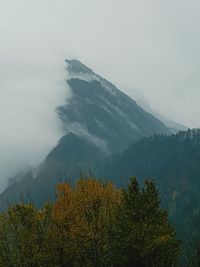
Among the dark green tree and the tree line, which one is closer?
the dark green tree

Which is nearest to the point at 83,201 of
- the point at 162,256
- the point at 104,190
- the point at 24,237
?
the point at 104,190

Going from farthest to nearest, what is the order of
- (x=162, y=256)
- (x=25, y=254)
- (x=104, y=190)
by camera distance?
(x=104, y=190) < (x=25, y=254) < (x=162, y=256)

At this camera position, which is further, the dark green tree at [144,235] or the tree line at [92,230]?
the tree line at [92,230]

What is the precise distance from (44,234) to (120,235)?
1169 cm

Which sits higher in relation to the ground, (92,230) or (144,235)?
(144,235)

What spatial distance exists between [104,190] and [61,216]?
6.23 m

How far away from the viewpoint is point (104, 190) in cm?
7025

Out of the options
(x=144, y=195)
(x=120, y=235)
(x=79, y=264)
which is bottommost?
(x=79, y=264)

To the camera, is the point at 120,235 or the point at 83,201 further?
the point at 83,201

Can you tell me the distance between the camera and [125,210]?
6162 cm

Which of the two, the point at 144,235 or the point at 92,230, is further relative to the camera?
the point at 92,230

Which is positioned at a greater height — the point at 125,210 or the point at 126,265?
the point at 125,210

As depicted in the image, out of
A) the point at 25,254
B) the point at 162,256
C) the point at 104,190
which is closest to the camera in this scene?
the point at 162,256

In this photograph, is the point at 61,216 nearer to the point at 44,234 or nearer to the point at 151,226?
the point at 44,234
